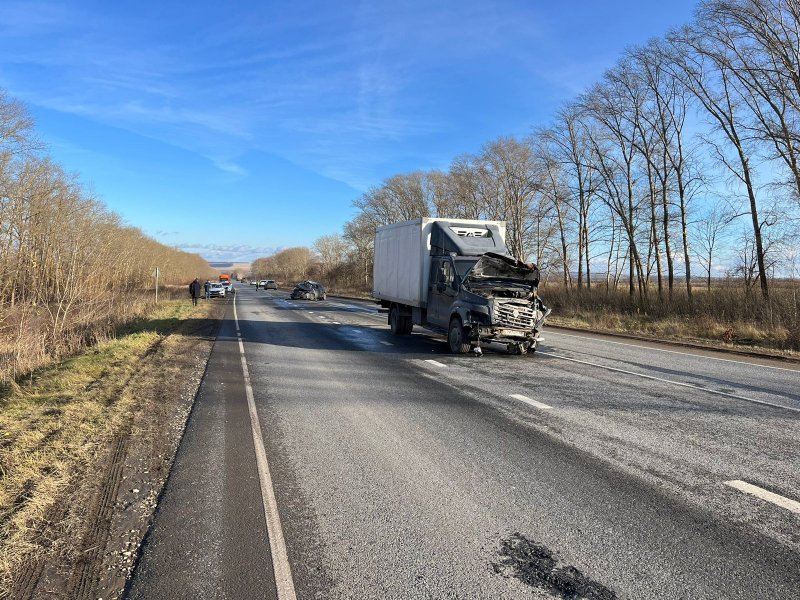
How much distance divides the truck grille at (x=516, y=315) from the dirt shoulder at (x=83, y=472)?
6.91m

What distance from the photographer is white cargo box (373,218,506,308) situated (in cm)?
1520

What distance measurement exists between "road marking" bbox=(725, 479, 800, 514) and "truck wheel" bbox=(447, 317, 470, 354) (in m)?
8.13

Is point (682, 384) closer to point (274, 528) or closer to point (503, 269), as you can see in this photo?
point (503, 269)

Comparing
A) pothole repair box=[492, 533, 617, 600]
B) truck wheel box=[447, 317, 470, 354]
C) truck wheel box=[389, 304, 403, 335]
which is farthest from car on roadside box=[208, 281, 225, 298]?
pothole repair box=[492, 533, 617, 600]

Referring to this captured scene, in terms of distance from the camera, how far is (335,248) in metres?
119

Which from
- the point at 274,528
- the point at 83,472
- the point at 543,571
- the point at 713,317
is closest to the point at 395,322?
the point at 83,472

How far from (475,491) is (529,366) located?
23.9ft

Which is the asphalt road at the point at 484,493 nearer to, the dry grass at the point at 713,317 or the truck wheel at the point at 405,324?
the truck wheel at the point at 405,324

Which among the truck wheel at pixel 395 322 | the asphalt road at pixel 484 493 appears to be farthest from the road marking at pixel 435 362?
the truck wheel at pixel 395 322

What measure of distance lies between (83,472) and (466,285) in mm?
9588

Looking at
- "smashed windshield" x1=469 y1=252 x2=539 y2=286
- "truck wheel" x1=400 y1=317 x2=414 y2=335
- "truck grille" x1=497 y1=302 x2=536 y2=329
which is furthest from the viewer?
"truck wheel" x1=400 y1=317 x2=414 y2=335

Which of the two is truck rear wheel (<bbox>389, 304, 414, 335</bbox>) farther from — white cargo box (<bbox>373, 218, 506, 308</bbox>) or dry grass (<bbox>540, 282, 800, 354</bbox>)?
dry grass (<bbox>540, 282, 800, 354</bbox>)

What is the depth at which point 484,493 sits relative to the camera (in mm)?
4477

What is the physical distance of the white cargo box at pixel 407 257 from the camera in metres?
15.2
